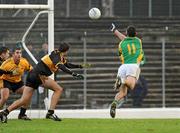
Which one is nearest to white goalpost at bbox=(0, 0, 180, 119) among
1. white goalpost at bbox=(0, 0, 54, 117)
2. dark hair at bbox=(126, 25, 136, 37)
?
white goalpost at bbox=(0, 0, 54, 117)

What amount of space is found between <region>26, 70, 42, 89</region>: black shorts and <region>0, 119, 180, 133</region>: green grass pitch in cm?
87

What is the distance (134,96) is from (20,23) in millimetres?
5192

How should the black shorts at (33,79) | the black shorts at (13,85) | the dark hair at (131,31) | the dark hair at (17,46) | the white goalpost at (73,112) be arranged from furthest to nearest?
the white goalpost at (73,112) < the dark hair at (17,46) < the black shorts at (13,85) < the black shorts at (33,79) < the dark hair at (131,31)

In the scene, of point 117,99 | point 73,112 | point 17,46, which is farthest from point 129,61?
point 73,112

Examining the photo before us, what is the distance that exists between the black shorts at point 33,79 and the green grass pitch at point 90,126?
2.85 ft

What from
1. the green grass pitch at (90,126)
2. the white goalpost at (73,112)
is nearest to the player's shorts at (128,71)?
the green grass pitch at (90,126)

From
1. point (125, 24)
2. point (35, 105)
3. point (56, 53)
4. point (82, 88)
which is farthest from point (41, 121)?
point (125, 24)

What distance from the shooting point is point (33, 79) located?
65.9 ft

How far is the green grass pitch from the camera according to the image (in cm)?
1675

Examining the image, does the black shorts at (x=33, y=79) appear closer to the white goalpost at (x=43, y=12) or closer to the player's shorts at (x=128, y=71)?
the player's shorts at (x=128, y=71)

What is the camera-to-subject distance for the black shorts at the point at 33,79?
20.1m

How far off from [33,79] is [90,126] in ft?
8.63

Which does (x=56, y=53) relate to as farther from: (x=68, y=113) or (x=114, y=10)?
(x=114, y=10)

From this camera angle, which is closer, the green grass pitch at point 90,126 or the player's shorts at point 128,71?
the green grass pitch at point 90,126
